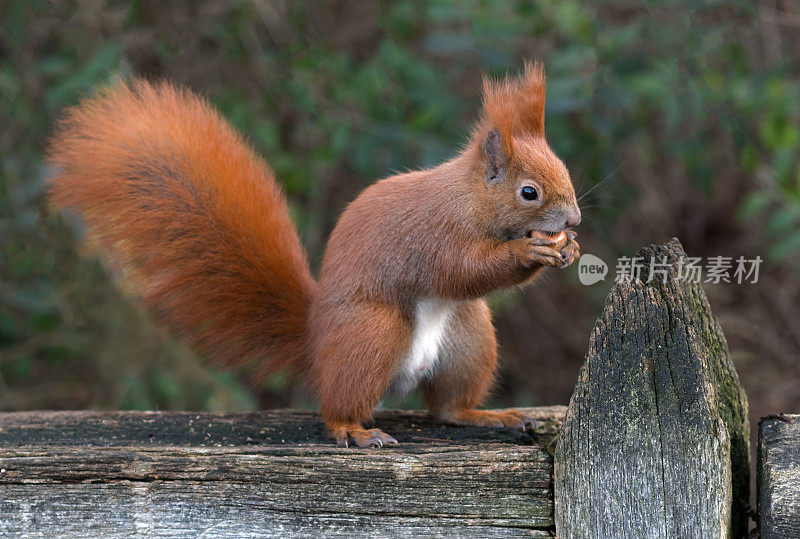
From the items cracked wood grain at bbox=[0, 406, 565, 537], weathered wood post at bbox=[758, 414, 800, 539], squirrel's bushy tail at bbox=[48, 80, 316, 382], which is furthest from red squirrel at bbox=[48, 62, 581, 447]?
weathered wood post at bbox=[758, 414, 800, 539]

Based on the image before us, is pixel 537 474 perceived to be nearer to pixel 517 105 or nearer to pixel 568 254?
pixel 568 254

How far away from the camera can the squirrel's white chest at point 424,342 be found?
158 cm

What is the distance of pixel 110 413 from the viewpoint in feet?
5.30

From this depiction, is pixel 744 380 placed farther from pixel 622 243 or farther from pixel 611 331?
pixel 611 331

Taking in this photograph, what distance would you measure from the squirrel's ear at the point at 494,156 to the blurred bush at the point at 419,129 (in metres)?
0.60

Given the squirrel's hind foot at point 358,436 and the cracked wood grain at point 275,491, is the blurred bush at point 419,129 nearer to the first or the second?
the squirrel's hind foot at point 358,436

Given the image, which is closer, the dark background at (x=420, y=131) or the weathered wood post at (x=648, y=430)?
the weathered wood post at (x=648, y=430)

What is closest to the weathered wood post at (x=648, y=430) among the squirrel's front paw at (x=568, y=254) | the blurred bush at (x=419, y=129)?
the squirrel's front paw at (x=568, y=254)

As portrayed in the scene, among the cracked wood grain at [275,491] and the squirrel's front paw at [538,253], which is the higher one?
the squirrel's front paw at [538,253]

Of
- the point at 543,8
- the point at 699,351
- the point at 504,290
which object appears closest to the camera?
the point at 699,351

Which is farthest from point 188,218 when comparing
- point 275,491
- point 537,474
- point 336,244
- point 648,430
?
point 648,430

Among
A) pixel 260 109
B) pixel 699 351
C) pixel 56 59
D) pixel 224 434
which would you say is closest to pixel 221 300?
pixel 224 434

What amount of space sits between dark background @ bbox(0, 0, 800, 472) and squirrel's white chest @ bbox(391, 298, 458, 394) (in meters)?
0.55

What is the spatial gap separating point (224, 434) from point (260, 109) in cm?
196
